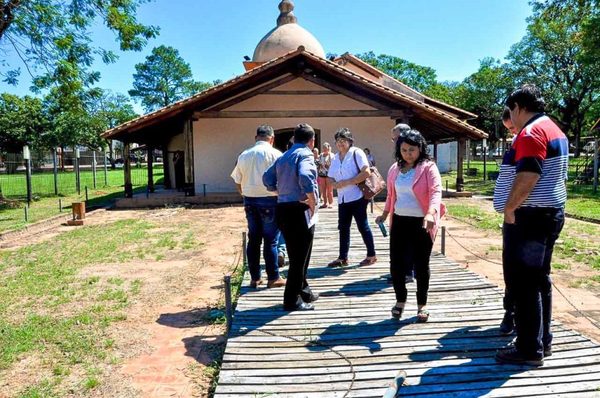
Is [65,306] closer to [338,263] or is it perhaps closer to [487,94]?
[338,263]

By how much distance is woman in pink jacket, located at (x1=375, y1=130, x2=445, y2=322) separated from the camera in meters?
3.74

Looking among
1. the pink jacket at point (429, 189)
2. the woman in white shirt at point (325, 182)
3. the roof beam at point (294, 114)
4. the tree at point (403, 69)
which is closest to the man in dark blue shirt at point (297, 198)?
the pink jacket at point (429, 189)

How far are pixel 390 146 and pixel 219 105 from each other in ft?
20.1

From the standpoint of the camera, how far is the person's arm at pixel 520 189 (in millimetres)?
2877

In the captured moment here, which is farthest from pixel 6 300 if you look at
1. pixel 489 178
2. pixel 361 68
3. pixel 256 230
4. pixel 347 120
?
pixel 489 178

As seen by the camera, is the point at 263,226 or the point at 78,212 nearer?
the point at 263,226

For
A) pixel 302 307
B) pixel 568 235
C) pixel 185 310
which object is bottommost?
pixel 185 310

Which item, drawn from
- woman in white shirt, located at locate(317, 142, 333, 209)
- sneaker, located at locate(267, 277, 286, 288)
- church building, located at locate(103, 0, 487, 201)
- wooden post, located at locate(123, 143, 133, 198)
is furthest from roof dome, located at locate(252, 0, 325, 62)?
sneaker, located at locate(267, 277, 286, 288)

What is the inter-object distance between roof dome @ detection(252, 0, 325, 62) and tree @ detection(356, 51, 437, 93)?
38.2 metres

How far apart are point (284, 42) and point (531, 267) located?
19549mm

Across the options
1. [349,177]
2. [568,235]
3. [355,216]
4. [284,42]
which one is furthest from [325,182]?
[284,42]

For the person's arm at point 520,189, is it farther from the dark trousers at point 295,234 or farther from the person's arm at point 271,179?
the person's arm at point 271,179

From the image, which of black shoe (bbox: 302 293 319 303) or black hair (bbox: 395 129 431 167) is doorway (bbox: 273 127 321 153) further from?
black hair (bbox: 395 129 431 167)

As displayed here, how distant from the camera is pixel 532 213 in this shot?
9.91 ft
